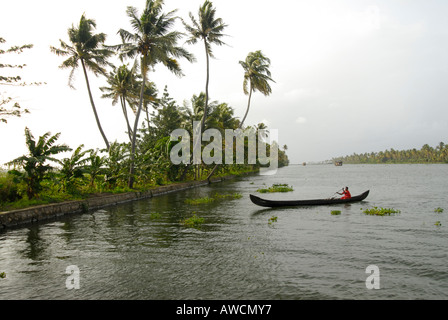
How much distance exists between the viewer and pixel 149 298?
5.52 meters

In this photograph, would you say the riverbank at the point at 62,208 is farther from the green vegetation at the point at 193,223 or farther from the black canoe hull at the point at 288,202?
the black canoe hull at the point at 288,202

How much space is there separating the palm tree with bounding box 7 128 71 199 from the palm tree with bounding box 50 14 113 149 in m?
11.0

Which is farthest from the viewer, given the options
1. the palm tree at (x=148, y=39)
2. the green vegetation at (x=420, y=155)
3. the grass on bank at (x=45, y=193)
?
the green vegetation at (x=420, y=155)

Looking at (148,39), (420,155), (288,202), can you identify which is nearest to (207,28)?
(148,39)

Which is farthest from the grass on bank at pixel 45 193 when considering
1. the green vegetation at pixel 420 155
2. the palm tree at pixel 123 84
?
the green vegetation at pixel 420 155

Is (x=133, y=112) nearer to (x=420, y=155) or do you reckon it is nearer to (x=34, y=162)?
(x=34, y=162)

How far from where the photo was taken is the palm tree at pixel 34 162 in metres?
14.3

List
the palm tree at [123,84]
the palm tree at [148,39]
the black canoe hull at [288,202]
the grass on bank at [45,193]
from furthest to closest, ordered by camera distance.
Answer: the palm tree at [123,84] < the palm tree at [148,39] < the black canoe hull at [288,202] < the grass on bank at [45,193]

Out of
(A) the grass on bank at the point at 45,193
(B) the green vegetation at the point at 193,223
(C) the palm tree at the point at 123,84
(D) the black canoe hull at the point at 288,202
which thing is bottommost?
(B) the green vegetation at the point at 193,223

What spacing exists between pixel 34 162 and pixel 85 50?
14431 mm

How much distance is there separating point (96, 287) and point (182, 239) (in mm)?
4149

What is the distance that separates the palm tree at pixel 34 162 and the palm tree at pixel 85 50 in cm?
1103
